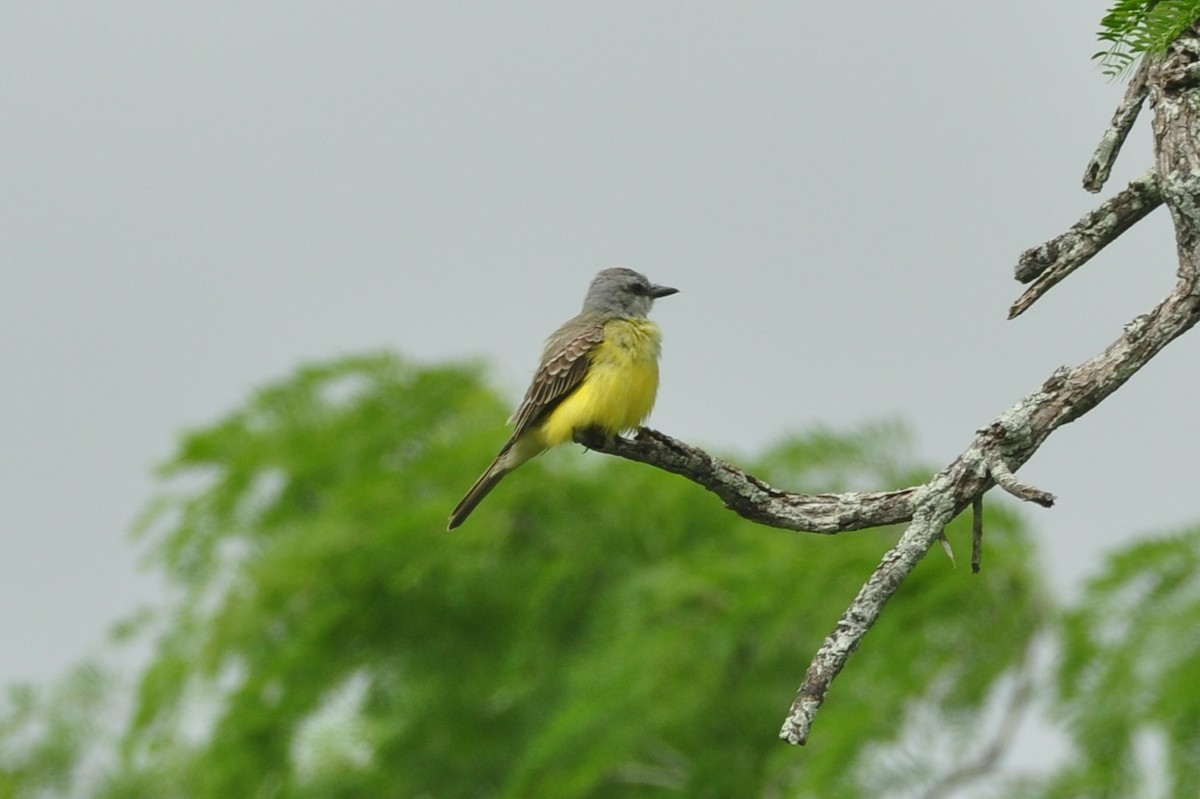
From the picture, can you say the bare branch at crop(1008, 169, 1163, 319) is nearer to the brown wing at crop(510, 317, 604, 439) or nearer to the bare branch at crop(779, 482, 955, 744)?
the bare branch at crop(779, 482, 955, 744)

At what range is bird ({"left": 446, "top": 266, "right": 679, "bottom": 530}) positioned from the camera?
23.5 ft

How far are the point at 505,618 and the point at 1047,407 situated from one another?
9.50m

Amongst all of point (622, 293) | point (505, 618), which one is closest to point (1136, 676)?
point (622, 293)

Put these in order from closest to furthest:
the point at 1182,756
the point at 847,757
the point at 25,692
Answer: the point at 1182,756 → the point at 847,757 → the point at 25,692

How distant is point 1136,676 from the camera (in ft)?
29.9

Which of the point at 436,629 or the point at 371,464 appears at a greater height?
the point at 371,464

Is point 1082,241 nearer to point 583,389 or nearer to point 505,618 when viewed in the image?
point 583,389

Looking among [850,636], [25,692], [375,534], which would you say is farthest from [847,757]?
[25,692]

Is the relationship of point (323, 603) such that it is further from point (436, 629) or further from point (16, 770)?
point (16, 770)

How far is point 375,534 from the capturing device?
12031 millimetres

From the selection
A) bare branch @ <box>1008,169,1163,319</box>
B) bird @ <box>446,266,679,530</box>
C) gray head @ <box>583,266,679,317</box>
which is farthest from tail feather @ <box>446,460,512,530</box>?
bare branch @ <box>1008,169,1163,319</box>

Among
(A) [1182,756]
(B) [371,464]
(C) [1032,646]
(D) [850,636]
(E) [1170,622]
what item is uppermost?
(B) [371,464]

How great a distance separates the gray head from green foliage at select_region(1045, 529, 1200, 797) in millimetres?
3063

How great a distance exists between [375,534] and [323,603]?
63 cm
